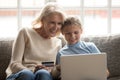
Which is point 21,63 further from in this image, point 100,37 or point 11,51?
point 100,37

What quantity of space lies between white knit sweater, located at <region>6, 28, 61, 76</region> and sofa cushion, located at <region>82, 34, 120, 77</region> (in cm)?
43

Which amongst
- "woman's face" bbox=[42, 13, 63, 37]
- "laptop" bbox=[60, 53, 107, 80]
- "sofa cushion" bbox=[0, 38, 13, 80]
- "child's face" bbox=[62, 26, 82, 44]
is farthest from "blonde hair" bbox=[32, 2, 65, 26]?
"laptop" bbox=[60, 53, 107, 80]

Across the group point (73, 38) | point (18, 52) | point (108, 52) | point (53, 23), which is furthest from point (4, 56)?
point (108, 52)

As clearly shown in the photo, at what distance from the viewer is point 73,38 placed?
6.82 ft

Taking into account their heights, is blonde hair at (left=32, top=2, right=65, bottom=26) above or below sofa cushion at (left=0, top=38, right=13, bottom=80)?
above

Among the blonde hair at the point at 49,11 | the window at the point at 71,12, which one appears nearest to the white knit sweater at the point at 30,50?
the blonde hair at the point at 49,11

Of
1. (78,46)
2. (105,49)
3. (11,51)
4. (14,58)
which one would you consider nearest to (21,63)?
(14,58)

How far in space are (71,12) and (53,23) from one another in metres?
0.83

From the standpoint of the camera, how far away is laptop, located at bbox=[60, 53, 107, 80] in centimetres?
172

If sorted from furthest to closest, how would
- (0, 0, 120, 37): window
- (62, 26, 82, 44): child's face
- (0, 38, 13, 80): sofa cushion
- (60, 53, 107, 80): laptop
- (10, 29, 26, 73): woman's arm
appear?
(0, 0, 120, 37): window → (0, 38, 13, 80): sofa cushion → (10, 29, 26, 73): woman's arm → (62, 26, 82, 44): child's face → (60, 53, 107, 80): laptop

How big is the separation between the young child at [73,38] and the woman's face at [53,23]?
0.25ft

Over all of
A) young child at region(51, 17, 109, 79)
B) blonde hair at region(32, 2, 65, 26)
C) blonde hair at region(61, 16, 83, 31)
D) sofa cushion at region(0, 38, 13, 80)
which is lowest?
sofa cushion at region(0, 38, 13, 80)

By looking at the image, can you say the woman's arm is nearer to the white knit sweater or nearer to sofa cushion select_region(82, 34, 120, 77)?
the white knit sweater

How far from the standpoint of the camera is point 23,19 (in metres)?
2.97
